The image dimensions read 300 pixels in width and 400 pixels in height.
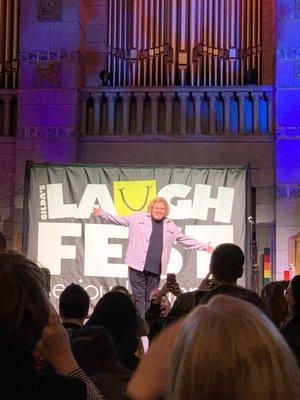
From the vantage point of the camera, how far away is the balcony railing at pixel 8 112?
1089 centimetres

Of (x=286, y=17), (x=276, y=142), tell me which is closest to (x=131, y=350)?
(x=276, y=142)

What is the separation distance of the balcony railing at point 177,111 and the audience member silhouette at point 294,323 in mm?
7086

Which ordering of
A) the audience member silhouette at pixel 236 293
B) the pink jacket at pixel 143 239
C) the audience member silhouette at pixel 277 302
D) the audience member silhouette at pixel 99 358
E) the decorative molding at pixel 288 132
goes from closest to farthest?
the audience member silhouette at pixel 99 358, the audience member silhouette at pixel 236 293, the audience member silhouette at pixel 277 302, the pink jacket at pixel 143 239, the decorative molding at pixel 288 132

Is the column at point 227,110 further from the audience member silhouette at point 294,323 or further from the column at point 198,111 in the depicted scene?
the audience member silhouette at point 294,323

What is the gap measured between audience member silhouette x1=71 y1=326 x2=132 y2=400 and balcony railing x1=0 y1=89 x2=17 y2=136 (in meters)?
8.45

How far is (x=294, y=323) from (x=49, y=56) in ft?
26.3

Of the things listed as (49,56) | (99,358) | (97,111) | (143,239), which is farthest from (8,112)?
(99,358)

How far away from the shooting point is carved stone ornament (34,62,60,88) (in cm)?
1060

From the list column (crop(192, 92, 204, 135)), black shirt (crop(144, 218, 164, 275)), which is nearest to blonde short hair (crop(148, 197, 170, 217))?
black shirt (crop(144, 218, 164, 275))

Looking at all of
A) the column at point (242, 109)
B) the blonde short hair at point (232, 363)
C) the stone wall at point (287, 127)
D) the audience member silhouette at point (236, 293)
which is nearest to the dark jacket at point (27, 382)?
the blonde short hair at point (232, 363)

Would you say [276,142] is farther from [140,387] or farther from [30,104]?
[140,387]

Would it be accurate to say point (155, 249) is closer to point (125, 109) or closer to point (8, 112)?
point (125, 109)

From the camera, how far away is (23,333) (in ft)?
5.38

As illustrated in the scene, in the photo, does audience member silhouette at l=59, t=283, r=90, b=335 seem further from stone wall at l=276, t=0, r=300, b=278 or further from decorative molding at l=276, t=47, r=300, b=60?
decorative molding at l=276, t=47, r=300, b=60
